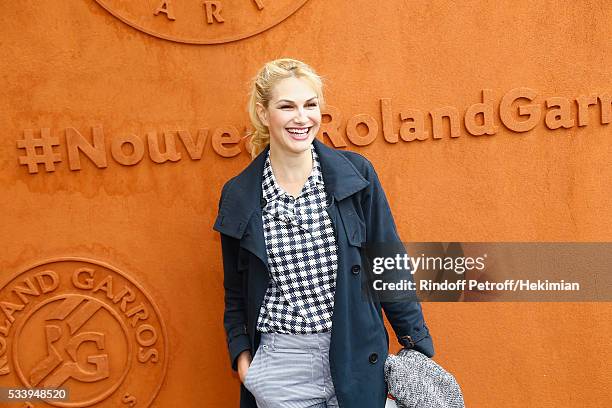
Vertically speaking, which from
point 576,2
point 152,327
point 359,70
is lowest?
point 152,327

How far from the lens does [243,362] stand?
246cm

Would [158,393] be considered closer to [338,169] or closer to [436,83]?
[338,169]

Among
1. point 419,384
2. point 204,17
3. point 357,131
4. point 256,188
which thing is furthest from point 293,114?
point 419,384

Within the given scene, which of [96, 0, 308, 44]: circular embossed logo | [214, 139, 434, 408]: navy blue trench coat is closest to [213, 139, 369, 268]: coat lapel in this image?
[214, 139, 434, 408]: navy blue trench coat

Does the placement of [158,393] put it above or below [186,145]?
below

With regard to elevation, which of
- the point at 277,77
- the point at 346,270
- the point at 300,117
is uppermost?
the point at 277,77

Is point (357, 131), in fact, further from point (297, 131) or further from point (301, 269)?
point (301, 269)

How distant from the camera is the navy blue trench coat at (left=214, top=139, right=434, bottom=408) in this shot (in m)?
2.26

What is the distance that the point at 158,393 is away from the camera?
10.00ft

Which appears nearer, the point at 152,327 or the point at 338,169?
the point at 338,169

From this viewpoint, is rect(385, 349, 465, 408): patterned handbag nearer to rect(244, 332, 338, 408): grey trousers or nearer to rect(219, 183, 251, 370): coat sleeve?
rect(244, 332, 338, 408): grey trousers

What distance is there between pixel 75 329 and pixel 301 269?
125 cm

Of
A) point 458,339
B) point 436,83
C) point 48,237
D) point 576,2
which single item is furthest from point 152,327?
point 576,2

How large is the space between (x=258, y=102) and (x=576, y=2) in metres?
1.47
